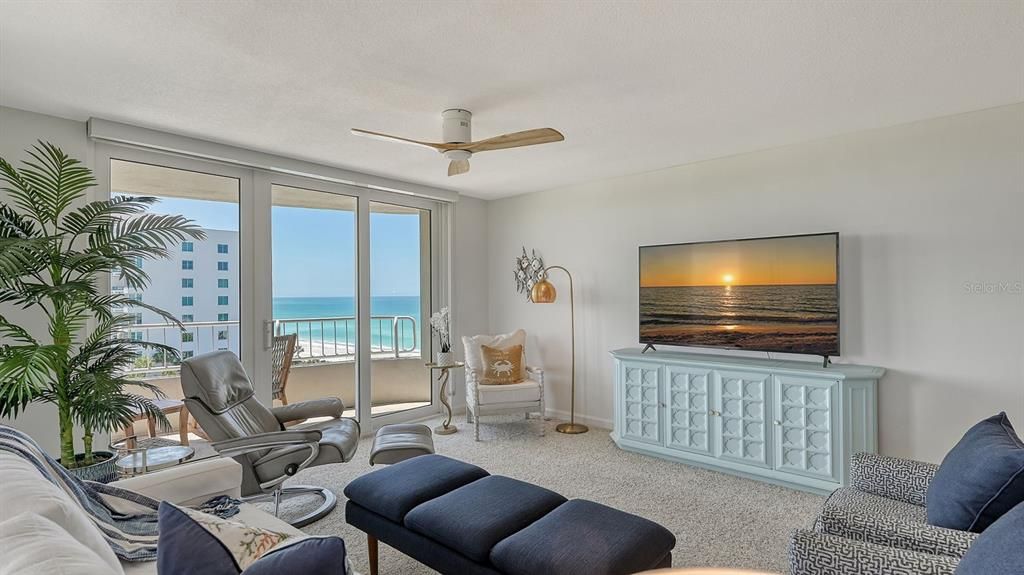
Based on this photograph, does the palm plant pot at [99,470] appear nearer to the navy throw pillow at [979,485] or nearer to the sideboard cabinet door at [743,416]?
the navy throw pillow at [979,485]

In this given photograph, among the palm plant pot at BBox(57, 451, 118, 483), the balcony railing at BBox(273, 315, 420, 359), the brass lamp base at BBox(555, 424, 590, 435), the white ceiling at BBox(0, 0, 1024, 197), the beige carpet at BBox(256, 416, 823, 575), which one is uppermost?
the white ceiling at BBox(0, 0, 1024, 197)

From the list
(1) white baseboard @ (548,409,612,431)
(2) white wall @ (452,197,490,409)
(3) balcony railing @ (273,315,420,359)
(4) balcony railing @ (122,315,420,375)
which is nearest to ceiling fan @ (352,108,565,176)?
(4) balcony railing @ (122,315,420,375)

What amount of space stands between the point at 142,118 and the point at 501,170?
2543 mm

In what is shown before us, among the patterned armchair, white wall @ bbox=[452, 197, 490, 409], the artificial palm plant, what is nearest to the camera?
the patterned armchair

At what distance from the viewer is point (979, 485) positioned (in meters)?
1.54

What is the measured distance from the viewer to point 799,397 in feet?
11.1

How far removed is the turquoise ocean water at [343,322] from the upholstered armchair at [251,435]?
118cm

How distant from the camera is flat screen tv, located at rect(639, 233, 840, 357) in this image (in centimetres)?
355

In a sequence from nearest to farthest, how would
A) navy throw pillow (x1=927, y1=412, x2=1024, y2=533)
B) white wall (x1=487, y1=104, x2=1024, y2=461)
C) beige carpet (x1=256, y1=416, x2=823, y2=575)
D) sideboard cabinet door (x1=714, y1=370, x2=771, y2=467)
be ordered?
1. navy throw pillow (x1=927, y1=412, x2=1024, y2=533)
2. beige carpet (x1=256, y1=416, x2=823, y2=575)
3. white wall (x1=487, y1=104, x2=1024, y2=461)
4. sideboard cabinet door (x1=714, y1=370, x2=771, y2=467)

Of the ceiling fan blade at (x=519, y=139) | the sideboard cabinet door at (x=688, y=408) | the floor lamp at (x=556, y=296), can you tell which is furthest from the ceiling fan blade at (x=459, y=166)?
the sideboard cabinet door at (x=688, y=408)

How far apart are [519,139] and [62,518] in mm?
2335

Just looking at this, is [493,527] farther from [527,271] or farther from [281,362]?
[527,271]

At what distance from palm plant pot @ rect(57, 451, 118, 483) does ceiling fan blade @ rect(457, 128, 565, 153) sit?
2309mm

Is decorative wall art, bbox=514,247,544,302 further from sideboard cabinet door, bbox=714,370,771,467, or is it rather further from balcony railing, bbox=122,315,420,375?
sideboard cabinet door, bbox=714,370,771,467
